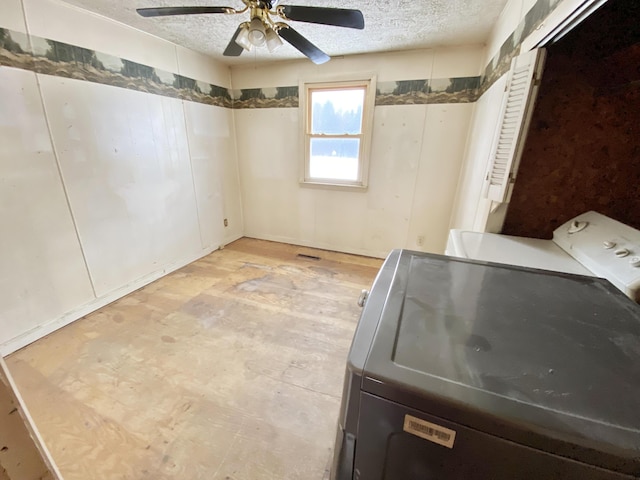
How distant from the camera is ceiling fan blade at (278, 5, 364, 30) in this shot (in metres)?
1.40

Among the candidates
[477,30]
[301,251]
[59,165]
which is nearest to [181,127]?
[59,165]

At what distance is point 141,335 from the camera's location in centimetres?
198

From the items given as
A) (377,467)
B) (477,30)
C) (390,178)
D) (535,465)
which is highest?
(477,30)

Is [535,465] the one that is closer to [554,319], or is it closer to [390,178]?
[554,319]

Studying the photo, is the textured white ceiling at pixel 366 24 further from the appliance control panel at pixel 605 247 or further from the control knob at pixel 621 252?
the control knob at pixel 621 252

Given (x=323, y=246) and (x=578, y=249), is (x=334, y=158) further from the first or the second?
(x=578, y=249)

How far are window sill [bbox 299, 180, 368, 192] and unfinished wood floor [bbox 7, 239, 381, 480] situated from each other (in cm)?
131

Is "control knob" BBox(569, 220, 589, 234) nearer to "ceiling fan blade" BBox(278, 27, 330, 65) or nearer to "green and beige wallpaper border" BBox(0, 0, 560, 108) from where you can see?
"green and beige wallpaper border" BBox(0, 0, 560, 108)

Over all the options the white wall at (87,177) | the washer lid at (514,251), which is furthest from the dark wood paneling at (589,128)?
the white wall at (87,177)

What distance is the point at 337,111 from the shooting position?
10.3 feet

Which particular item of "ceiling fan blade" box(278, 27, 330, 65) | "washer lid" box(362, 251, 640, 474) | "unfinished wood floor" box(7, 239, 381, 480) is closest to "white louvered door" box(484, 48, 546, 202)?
"washer lid" box(362, 251, 640, 474)

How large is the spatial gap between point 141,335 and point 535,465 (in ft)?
7.67

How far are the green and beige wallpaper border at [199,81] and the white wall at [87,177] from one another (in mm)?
60

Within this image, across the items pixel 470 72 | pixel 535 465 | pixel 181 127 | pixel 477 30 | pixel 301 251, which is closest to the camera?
pixel 535 465
